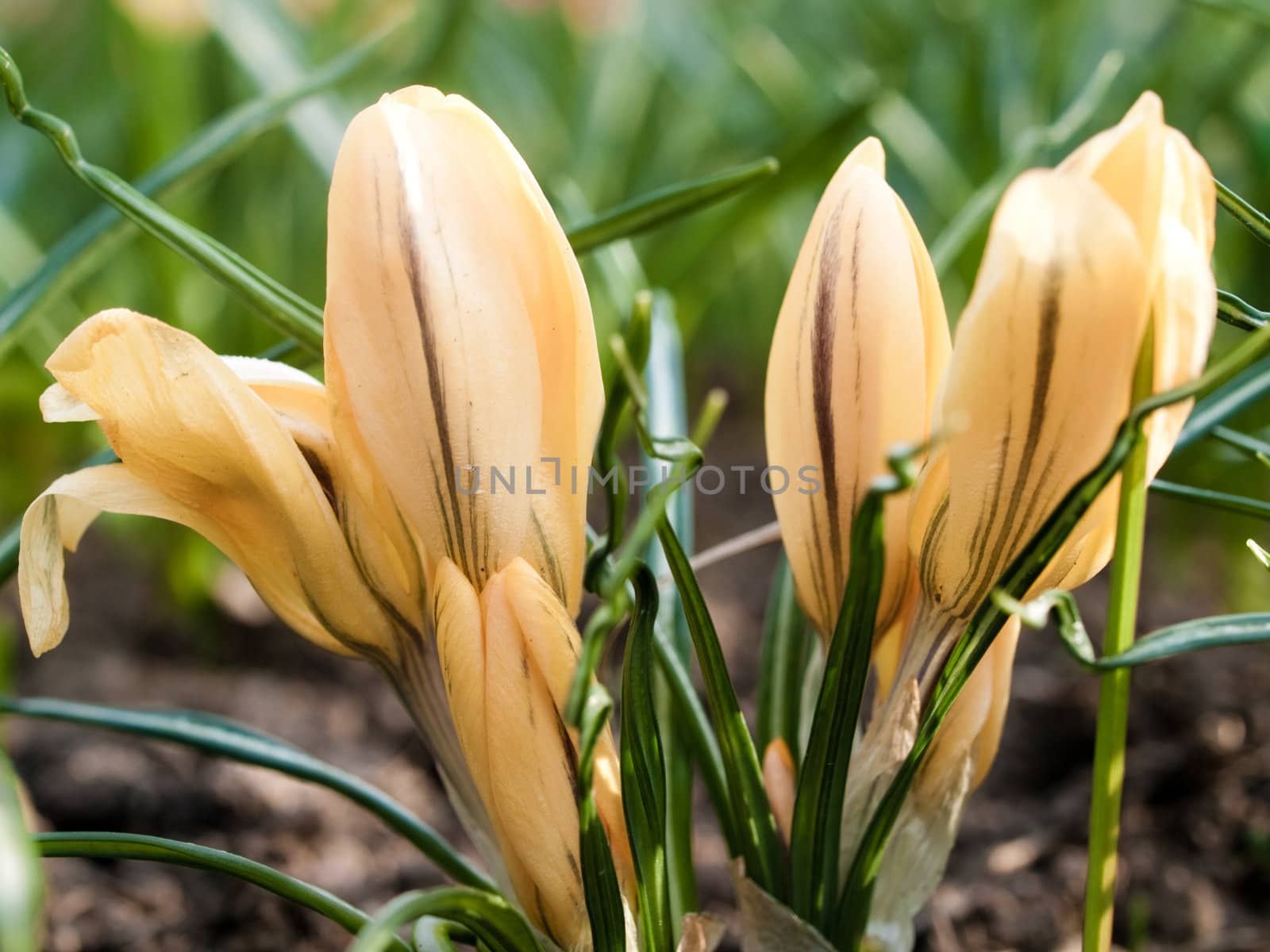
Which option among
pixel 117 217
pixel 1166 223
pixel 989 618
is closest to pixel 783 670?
pixel 989 618

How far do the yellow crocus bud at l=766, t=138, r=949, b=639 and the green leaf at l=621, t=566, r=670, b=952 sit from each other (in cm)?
7

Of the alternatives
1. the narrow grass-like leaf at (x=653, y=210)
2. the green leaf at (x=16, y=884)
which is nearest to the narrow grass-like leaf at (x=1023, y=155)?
the narrow grass-like leaf at (x=653, y=210)

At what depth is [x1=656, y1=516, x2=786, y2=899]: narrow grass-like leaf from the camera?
1.21 feet

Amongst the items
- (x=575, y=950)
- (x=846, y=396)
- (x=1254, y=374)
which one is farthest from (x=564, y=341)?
(x=1254, y=374)

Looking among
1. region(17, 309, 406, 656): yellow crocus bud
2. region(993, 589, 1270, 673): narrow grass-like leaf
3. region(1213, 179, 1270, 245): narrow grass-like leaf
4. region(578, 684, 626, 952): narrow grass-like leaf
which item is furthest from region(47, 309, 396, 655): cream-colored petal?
region(1213, 179, 1270, 245): narrow grass-like leaf

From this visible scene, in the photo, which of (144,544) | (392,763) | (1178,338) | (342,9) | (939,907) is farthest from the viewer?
(342,9)

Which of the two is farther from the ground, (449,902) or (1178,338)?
(1178,338)

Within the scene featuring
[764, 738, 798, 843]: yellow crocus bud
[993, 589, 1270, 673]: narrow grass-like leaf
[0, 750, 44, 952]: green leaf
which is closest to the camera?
[0, 750, 44, 952]: green leaf

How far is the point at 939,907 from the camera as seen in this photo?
628 millimetres

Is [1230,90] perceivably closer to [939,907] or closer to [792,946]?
[939,907]

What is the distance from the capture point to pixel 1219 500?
0.42 m

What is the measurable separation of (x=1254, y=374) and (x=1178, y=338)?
0.24 m

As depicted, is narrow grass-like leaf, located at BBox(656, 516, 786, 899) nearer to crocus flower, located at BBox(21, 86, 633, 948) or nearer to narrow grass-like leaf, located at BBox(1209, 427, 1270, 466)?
crocus flower, located at BBox(21, 86, 633, 948)

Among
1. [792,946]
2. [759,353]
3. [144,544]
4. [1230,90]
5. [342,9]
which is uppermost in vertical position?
[342,9]
